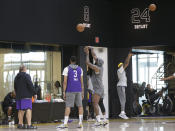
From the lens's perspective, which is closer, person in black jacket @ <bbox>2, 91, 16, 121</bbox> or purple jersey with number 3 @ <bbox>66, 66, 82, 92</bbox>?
purple jersey with number 3 @ <bbox>66, 66, 82, 92</bbox>

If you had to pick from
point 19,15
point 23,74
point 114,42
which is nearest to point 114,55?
point 114,42

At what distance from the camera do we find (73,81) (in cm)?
1152

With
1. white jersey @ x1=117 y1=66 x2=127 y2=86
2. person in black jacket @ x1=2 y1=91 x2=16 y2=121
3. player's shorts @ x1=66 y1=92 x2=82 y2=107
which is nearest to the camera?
player's shorts @ x1=66 y1=92 x2=82 y2=107

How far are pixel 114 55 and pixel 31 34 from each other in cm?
402

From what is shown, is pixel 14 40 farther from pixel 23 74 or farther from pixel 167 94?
pixel 167 94

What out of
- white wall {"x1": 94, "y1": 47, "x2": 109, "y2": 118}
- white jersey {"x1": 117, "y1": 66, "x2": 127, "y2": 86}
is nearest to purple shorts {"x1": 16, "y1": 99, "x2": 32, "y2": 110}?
white jersey {"x1": 117, "y1": 66, "x2": 127, "y2": 86}

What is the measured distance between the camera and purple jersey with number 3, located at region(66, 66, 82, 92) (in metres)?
11.5

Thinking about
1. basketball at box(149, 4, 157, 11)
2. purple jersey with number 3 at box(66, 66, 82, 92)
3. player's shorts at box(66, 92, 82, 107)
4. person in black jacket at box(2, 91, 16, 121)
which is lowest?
person in black jacket at box(2, 91, 16, 121)

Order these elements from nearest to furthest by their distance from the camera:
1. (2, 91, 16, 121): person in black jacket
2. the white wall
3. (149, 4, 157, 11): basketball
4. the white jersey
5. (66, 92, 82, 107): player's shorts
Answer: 1. (66, 92, 82, 107): player's shorts
2. (2, 91, 16, 121): person in black jacket
3. (149, 4, 157, 11): basketball
4. the white jersey
5. the white wall

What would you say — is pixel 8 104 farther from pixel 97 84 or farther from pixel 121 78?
pixel 121 78

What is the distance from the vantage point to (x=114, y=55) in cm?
1700

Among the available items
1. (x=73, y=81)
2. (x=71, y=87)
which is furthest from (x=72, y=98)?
(x=73, y=81)

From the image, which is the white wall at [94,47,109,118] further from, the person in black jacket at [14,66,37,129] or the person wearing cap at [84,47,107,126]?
the person in black jacket at [14,66,37,129]

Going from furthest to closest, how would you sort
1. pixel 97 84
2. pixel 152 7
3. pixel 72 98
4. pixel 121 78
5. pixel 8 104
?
pixel 121 78, pixel 152 7, pixel 8 104, pixel 97 84, pixel 72 98
